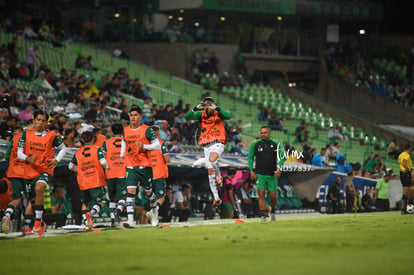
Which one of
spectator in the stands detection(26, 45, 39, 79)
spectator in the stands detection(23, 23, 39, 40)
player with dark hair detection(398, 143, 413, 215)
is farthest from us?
spectator in the stands detection(23, 23, 39, 40)

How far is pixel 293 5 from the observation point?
50.0 m

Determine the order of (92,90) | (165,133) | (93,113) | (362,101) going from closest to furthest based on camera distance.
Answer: (93,113), (165,133), (92,90), (362,101)

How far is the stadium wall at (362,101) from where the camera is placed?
47.1 metres

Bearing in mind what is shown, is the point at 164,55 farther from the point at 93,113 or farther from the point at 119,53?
the point at 93,113

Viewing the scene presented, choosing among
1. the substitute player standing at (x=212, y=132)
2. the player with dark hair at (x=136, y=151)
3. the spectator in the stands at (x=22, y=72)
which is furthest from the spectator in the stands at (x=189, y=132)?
the player with dark hair at (x=136, y=151)

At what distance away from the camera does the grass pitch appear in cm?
952

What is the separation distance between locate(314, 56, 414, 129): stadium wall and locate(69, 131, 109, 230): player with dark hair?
3164cm

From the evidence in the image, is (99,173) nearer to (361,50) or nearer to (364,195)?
(364,195)

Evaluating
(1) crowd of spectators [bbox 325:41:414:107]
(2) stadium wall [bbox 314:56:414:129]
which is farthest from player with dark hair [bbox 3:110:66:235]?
(1) crowd of spectators [bbox 325:41:414:107]

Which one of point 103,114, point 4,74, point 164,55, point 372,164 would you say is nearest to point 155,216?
point 103,114

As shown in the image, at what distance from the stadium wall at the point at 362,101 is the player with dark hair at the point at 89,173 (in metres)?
31.6

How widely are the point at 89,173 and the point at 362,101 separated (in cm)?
3349

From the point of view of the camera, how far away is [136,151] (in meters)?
16.4

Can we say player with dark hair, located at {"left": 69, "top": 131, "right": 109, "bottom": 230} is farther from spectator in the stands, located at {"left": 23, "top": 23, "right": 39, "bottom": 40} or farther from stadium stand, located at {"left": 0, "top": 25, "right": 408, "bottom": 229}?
spectator in the stands, located at {"left": 23, "top": 23, "right": 39, "bottom": 40}
